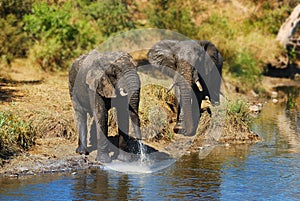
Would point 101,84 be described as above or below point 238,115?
above

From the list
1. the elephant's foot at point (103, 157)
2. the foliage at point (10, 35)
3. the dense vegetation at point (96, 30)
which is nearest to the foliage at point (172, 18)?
the dense vegetation at point (96, 30)

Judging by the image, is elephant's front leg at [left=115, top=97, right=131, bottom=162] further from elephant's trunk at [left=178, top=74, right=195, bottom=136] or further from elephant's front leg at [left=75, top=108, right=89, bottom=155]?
elephant's trunk at [left=178, top=74, right=195, bottom=136]

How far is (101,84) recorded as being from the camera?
10.8 metres

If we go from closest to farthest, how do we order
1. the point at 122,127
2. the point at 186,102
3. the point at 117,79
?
the point at 117,79, the point at 122,127, the point at 186,102

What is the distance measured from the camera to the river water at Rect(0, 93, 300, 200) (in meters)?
9.20

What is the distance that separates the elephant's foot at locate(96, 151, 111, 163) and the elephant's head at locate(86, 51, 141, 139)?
607 mm

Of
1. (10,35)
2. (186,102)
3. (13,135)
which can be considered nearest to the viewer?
(13,135)

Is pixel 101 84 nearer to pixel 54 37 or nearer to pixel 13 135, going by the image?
pixel 13 135

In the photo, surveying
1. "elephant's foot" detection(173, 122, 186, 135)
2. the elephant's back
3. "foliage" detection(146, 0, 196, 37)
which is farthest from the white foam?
"foliage" detection(146, 0, 196, 37)

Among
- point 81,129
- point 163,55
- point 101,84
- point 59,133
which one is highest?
point 163,55

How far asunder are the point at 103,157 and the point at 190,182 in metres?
1.68

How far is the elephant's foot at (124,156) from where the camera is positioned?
1111cm

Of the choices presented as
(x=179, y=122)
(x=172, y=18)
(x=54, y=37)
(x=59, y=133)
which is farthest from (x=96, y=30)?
(x=59, y=133)

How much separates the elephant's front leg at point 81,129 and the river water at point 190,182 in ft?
2.63
